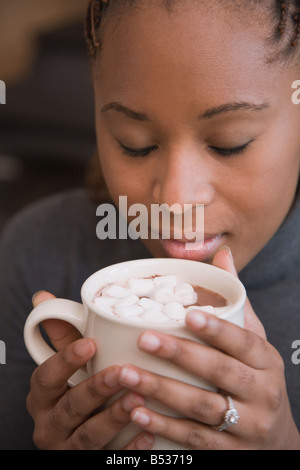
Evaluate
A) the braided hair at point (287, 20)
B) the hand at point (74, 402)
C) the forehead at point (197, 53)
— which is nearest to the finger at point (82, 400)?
the hand at point (74, 402)

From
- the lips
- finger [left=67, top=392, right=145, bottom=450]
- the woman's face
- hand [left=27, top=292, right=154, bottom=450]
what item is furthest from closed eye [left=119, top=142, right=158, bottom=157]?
finger [left=67, top=392, right=145, bottom=450]

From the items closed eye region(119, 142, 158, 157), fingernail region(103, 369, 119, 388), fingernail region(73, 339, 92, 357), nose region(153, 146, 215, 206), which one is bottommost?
fingernail region(103, 369, 119, 388)

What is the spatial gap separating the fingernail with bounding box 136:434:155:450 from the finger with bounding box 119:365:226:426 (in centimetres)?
4

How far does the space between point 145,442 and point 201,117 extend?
0.38 metres

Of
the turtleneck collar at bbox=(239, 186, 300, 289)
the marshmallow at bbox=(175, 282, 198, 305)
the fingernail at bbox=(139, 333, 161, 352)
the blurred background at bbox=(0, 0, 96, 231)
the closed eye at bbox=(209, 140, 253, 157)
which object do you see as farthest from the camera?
the blurred background at bbox=(0, 0, 96, 231)

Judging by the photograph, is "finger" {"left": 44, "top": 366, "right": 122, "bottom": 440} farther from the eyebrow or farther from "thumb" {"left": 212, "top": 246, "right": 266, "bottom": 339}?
the eyebrow

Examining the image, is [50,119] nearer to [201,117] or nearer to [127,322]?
[201,117]

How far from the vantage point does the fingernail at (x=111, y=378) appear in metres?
0.57

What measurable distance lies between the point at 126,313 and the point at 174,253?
8.7 inches

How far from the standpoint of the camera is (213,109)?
0.70 m

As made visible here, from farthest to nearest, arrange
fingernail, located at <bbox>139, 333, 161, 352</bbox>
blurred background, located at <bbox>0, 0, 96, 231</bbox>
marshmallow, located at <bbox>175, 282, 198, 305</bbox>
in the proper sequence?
1. blurred background, located at <bbox>0, 0, 96, 231</bbox>
2. marshmallow, located at <bbox>175, 282, 198, 305</bbox>
3. fingernail, located at <bbox>139, 333, 161, 352</bbox>

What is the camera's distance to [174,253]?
0.80m

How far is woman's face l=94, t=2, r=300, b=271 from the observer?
27.5 inches

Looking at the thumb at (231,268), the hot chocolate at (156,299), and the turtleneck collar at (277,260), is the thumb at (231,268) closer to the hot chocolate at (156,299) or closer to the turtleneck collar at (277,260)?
the hot chocolate at (156,299)
